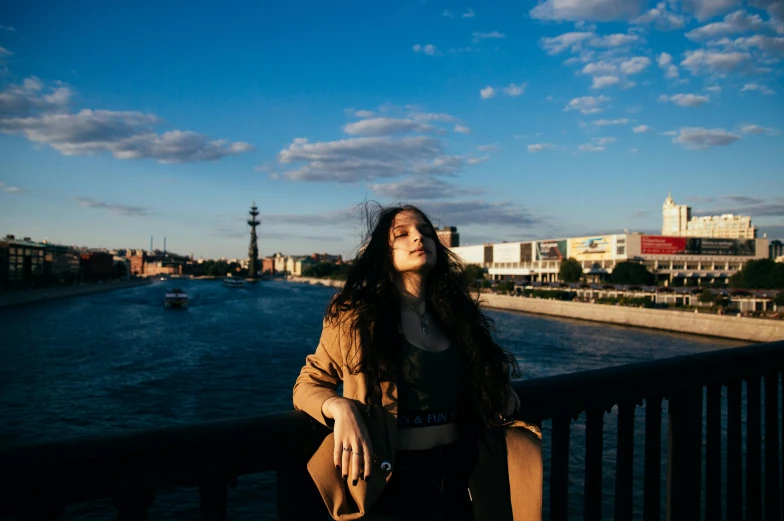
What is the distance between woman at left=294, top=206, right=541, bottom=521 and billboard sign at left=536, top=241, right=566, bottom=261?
77.4 m

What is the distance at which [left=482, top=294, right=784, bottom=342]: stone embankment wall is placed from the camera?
91.6 ft

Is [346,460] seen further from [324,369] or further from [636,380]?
[636,380]

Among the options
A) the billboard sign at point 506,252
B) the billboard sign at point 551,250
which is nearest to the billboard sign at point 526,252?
the billboard sign at point 506,252

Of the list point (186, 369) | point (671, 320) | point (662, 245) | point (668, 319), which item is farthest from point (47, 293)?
point (662, 245)

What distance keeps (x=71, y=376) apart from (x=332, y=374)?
19440 millimetres

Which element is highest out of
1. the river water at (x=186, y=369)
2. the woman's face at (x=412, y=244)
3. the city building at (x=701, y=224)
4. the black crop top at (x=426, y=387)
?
the city building at (x=701, y=224)

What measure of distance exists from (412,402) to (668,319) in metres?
36.1

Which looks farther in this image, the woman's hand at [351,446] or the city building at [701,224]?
the city building at [701,224]

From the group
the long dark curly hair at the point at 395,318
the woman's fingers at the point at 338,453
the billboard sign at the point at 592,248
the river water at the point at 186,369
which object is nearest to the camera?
the woman's fingers at the point at 338,453

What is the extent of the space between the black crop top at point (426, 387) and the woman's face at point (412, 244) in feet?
0.72

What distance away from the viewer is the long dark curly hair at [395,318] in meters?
1.27

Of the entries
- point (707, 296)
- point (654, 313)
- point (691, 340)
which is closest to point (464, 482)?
point (691, 340)

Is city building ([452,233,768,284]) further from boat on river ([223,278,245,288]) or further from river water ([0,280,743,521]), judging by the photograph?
boat on river ([223,278,245,288])

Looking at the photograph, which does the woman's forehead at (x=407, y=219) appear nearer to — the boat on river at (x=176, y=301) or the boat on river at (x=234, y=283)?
the boat on river at (x=176, y=301)
